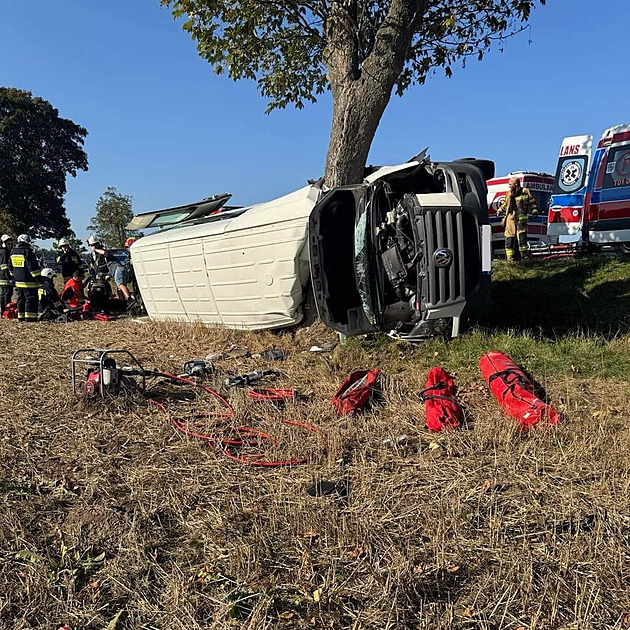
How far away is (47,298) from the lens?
969 cm

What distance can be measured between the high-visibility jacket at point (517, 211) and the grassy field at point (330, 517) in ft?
19.4

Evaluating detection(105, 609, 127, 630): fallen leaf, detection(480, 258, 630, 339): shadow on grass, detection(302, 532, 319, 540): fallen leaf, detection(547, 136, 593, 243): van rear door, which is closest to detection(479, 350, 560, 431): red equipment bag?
detection(480, 258, 630, 339): shadow on grass

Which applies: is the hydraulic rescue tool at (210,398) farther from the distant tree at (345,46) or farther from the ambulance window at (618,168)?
the ambulance window at (618,168)

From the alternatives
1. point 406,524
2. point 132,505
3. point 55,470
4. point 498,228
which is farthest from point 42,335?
point 498,228

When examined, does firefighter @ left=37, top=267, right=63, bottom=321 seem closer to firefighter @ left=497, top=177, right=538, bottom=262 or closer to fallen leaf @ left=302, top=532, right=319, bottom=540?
firefighter @ left=497, top=177, right=538, bottom=262

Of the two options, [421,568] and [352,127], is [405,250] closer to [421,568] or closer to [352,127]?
[352,127]

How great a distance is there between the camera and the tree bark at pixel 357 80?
5.85 m

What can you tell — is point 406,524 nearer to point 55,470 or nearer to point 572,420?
point 572,420

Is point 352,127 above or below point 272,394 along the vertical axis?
above

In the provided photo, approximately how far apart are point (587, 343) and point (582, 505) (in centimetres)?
272

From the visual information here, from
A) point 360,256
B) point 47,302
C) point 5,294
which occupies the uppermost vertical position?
point 360,256

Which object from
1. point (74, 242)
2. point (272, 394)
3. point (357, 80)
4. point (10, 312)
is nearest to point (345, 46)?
point (357, 80)

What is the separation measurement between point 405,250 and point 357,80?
7.56 ft

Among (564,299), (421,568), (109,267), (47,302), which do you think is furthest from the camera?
(109,267)
